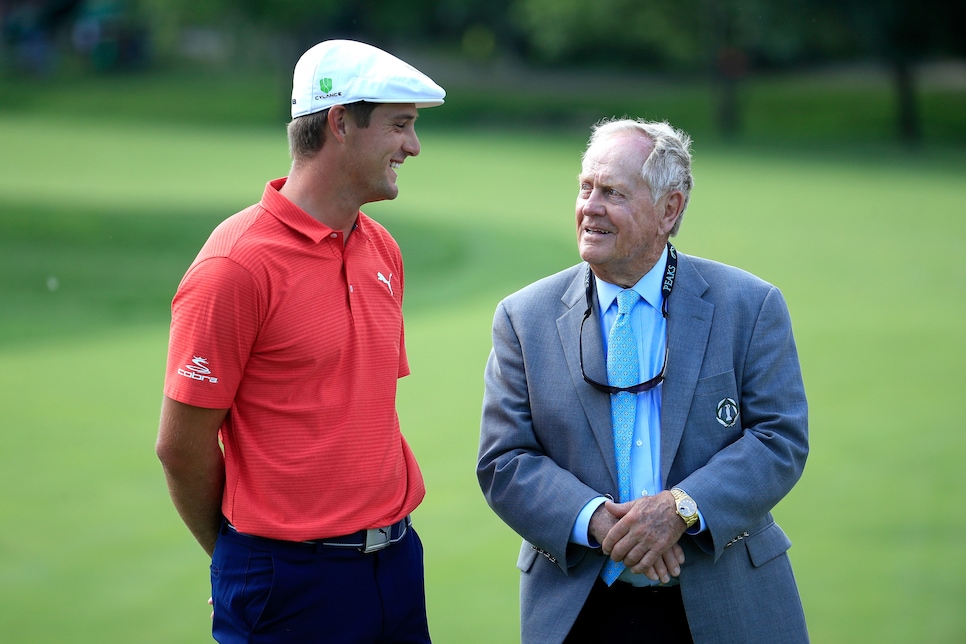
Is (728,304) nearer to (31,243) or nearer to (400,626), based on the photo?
(400,626)

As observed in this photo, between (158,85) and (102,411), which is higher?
(158,85)

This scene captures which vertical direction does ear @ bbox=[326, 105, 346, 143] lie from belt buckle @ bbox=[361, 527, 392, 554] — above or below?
above

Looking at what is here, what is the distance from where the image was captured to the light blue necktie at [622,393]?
281 cm

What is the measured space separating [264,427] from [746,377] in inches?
49.2

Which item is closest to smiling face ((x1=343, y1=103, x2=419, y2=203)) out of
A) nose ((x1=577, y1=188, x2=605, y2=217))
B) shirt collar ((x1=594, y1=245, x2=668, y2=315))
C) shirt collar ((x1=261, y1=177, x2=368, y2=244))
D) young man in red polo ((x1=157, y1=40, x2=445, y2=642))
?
young man in red polo ((x1=157, y1=40, x2=445, y2=642))

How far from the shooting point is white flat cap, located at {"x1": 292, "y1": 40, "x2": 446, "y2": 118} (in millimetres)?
2613

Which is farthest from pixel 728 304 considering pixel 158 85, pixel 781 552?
pixel 158 85

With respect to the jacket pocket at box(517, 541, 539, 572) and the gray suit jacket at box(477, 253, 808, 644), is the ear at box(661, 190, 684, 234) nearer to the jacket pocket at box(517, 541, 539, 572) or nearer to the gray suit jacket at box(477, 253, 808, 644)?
the gray suit jacket at box(477, 253, 808, 644)

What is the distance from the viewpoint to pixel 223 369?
2.51 metres

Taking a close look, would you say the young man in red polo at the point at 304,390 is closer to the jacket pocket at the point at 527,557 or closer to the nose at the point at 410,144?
the nose at the point at 410,144

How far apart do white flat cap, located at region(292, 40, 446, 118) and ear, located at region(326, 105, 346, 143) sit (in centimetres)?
2

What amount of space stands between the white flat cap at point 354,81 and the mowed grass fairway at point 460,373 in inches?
108

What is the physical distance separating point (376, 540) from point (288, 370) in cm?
50

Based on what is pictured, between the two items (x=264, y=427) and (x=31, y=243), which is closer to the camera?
(x=264, y=427)
